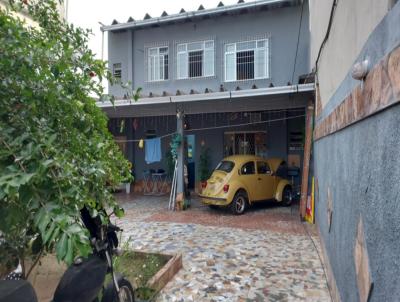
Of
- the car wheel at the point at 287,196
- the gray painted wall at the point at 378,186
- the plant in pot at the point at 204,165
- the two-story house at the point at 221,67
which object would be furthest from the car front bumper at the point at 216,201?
the gray painted wall at the point at 378,186

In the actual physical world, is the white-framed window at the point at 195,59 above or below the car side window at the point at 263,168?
above

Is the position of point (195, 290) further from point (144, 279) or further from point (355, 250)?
point (355, 250)

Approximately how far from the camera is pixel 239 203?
32.2 ft

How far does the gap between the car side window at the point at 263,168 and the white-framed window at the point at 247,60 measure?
3600mm

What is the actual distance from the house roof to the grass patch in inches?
388

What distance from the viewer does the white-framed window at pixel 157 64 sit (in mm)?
13711

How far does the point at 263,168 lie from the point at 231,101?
2.41 m

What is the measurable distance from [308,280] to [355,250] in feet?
8.67

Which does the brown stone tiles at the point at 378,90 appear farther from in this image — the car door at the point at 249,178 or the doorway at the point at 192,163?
the doorway at the point at 192,163

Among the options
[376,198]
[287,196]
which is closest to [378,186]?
[376,198]

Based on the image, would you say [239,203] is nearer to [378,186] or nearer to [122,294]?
[122,294]

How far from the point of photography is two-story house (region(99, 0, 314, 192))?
11906 millimetres

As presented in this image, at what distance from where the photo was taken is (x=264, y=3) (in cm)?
1174

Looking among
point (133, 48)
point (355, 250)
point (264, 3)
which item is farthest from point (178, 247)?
point (133, 48)
